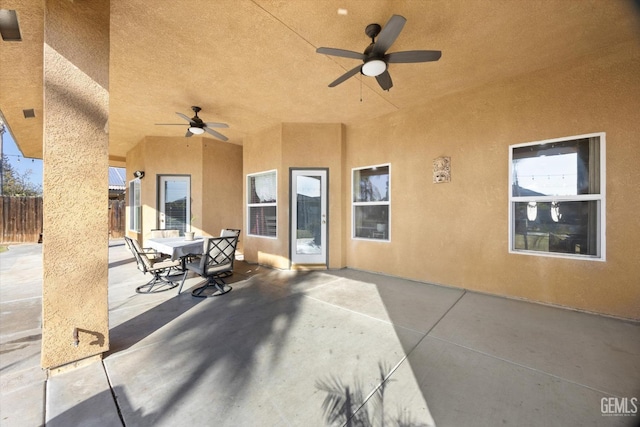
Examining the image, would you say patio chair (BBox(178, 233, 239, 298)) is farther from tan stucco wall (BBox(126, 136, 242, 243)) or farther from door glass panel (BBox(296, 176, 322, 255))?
tan stucco wall (BBox(126, 136, 242, 243))

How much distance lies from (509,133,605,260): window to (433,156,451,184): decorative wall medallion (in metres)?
0.84

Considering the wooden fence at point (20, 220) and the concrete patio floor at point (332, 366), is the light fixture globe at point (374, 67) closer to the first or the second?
the concrete patio floor at point (332, 366)

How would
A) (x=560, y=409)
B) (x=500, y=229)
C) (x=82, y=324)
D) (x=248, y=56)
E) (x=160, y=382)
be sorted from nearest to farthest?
(x=560, y=409) < (x=160, y=382) < (x=82, y=324) < (x=248, y=56) < (x=500, y=229)

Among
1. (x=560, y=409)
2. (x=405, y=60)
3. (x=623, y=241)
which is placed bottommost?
(x=560, y=409)

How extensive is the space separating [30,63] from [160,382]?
4.50 meters

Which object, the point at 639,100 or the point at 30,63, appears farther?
the point at 30,63

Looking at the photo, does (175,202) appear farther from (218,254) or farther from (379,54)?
(379,54)

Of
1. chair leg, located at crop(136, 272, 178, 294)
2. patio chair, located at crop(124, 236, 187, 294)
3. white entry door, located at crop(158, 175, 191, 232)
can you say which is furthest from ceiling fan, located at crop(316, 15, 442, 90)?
white entry door, located at crop(158, 175, 191, 232)

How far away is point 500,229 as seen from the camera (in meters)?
3.64

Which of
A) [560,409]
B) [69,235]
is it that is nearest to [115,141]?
[69,235]

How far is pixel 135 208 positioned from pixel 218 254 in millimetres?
5355

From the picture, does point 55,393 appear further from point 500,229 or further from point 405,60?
point 500,229

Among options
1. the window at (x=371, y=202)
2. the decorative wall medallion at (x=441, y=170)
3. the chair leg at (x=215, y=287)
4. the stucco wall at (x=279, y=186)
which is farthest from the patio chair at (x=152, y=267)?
the decorative wall medallion at (x=441, y=170)

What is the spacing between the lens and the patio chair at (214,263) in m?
3.58
